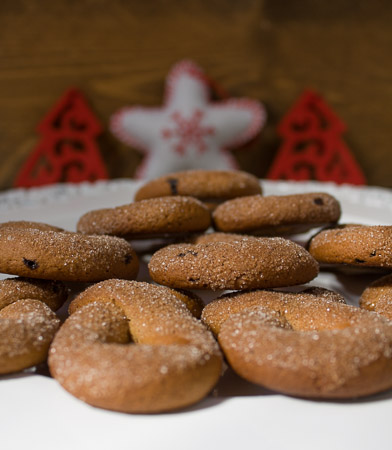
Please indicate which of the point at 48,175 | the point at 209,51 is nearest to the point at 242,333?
the point at 48,175

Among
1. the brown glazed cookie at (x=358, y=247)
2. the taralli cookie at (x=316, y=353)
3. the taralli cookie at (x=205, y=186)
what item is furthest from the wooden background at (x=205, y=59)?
the taralli cookie at (x=316, y=353)

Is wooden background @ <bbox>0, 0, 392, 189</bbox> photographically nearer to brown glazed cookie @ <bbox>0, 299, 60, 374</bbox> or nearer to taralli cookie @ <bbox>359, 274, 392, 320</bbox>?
taralli cookie @ <bbox>359, 274, 392, 320</bbox>

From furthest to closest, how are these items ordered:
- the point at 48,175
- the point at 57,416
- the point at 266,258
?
the point at 48,175 < the point at 266,258 < the point at 57,416

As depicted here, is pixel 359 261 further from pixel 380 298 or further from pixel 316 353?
pixel 316 353

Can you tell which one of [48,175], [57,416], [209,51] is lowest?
[48,175]

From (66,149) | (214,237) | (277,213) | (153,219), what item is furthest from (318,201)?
(66,149)

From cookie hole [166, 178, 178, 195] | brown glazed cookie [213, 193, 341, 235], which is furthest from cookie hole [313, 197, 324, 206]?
cookie hole [166, 178, 178, 195]

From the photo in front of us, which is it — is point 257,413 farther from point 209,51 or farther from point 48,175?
point 209,51
